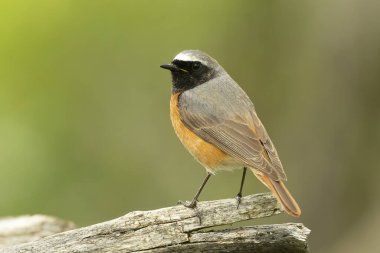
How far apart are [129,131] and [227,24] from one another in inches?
100

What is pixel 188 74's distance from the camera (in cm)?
815

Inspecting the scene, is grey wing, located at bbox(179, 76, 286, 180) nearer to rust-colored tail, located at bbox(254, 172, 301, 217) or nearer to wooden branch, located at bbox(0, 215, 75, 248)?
rust-colored tail, located at bbox(254, 172, 301, 217)

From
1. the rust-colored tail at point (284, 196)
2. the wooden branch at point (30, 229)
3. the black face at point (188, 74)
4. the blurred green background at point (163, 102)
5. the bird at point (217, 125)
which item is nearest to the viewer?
the rust-colored tail at point (284, 196)

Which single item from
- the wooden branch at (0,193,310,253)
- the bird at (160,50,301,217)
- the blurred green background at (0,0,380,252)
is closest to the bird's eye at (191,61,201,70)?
the bird at (160,50,301,217)

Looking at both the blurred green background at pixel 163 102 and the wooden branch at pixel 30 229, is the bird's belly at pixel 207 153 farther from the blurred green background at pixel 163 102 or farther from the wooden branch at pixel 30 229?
the blurred green background at pixel 163 102

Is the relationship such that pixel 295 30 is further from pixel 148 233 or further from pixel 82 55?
pixel 148 233

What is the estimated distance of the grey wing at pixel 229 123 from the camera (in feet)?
23.2

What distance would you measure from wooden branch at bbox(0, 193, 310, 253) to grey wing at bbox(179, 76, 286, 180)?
0.56 meters

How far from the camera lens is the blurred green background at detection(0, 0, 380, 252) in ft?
37.5

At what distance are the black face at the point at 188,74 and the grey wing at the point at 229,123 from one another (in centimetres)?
10

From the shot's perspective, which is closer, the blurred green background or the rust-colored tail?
the rust-colored tail

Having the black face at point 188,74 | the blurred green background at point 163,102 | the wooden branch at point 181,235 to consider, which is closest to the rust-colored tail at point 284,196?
the wooden branch at point 181,235

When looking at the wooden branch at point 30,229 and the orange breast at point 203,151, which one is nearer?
the orange breast at point 203,151

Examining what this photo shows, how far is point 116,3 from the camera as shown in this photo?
41.8ft
